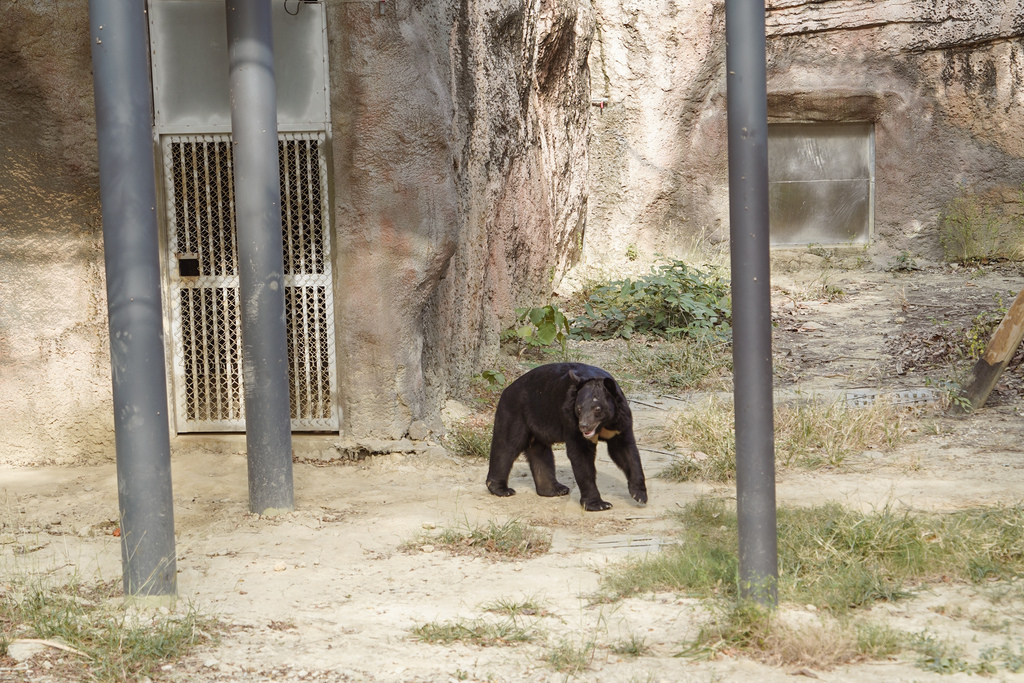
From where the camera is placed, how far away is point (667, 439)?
21.9ft

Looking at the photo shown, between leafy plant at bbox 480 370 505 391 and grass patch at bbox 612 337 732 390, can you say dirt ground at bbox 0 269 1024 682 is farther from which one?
leafy plant at bbox 480 370 505 391

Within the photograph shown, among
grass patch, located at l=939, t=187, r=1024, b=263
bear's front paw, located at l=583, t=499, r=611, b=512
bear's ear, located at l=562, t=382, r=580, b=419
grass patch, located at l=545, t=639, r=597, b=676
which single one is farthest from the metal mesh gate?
grass patch, located at l=939, t=187, r=1024, b=263

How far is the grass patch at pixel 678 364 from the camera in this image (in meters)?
8.56

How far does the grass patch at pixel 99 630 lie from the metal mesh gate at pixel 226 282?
8.38 ft

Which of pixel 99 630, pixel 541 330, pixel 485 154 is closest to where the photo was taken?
pixel 99 630

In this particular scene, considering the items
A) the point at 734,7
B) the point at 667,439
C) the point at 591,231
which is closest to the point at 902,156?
the point at 591,231

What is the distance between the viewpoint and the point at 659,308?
35.6ft

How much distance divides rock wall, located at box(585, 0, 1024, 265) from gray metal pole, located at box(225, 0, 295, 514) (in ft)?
30.8

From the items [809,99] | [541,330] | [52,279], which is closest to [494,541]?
[52,279]

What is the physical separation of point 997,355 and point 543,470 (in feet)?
11.4

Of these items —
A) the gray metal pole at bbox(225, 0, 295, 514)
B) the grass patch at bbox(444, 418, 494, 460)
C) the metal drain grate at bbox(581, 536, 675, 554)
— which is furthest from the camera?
the grass patch at bbox(444, 418, 494, 460)

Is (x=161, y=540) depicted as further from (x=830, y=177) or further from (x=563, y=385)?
(x=830, y=177)

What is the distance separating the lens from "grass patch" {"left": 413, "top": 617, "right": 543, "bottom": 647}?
11.2 ft

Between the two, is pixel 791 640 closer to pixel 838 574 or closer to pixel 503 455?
pixel 838 574
